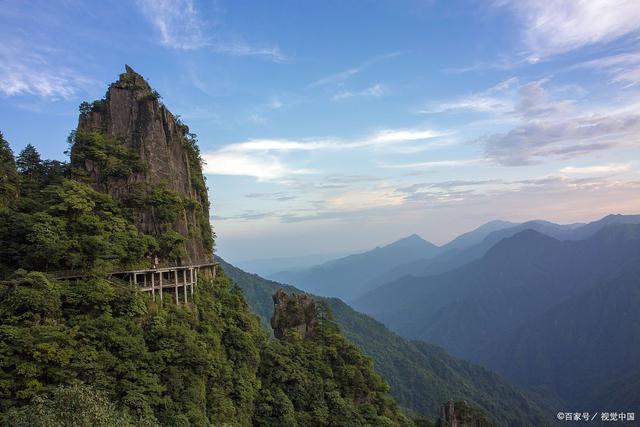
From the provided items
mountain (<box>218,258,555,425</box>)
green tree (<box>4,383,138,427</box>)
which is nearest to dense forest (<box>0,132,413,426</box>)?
green tree (<box>4,383,138,427</box>)

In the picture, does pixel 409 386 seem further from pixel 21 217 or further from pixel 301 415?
pixel 21 217

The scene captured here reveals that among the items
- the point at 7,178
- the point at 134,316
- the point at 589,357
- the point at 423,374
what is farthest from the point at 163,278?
the point at 589,357

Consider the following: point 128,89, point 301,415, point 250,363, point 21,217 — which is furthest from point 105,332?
point 128,89

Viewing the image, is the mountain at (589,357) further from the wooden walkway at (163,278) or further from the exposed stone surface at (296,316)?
the wooden walkway at (163,278)

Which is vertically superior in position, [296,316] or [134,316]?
[134,316]

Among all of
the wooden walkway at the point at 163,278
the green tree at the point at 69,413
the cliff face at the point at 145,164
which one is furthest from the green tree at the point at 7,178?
the green tree at the point at 69,413

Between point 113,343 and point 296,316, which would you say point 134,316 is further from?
point 296,316

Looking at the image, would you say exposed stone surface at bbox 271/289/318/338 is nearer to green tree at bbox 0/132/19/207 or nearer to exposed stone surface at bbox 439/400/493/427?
exposed stone surface at bbox 439/400/493/427
